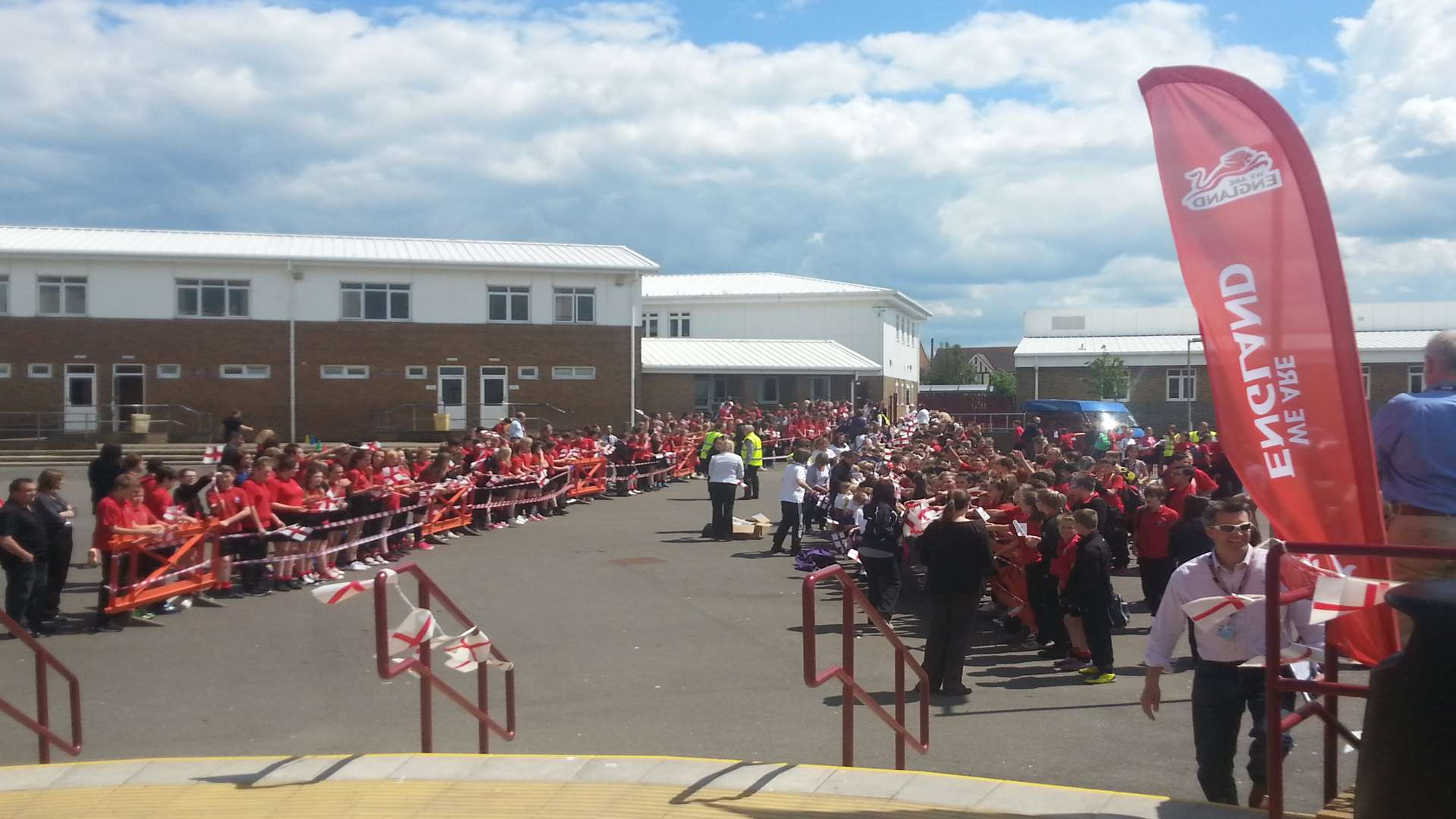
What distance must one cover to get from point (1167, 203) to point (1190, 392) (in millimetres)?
53671

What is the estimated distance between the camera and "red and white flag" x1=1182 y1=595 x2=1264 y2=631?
5.06m

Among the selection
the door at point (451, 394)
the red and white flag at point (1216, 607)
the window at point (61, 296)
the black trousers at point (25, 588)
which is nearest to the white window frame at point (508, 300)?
the door at point (451, 394)

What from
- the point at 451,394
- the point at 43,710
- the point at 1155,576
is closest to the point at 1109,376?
the point at 451,394

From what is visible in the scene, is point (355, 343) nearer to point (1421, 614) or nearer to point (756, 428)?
point (756, 428)

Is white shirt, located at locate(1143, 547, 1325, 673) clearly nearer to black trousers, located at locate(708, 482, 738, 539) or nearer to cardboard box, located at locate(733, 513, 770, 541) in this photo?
black trousers, located at locate(708, 482, 738, 539)

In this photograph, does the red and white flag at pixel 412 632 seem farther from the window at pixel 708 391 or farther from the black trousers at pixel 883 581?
the window at pixel 708 391

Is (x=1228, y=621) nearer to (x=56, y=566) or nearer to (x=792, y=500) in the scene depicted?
(x=56, y=566)

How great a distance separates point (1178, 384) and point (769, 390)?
21.9 meters

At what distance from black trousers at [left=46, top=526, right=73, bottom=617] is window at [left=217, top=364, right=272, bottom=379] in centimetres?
3084

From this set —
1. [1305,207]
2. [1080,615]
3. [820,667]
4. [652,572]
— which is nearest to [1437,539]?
[1305,207]

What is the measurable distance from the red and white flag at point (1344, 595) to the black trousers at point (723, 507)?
46.6ft

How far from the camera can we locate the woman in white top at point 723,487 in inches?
724

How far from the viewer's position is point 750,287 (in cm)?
6312

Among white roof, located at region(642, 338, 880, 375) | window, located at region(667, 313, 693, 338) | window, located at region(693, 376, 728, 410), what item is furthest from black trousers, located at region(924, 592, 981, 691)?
window, located at region(667, 313, 693, 338)
